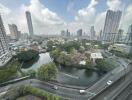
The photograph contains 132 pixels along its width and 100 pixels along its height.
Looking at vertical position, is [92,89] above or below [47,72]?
below

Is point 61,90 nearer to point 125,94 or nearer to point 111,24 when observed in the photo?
point 125,94

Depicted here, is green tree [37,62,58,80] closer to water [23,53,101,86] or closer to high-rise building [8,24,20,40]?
water [23,53,101,86]

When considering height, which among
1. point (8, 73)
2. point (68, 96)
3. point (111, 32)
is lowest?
point (68, 96)

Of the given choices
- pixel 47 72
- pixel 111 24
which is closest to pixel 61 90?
pixel 47 72

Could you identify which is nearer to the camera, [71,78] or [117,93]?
[117,93]

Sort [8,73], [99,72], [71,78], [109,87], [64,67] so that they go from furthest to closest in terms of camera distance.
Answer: [64,67] → [99,72] → [71,78] → [8,73] → [109,87]

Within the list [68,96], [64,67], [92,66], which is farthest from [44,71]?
[92,66]

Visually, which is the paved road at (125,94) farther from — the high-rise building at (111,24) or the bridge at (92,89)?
the high-rise building at (111,24)

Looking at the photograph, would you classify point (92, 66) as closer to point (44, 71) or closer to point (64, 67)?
point (64, 67)

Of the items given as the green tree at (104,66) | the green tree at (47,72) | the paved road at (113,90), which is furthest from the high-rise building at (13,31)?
the paved road at (113,90)
